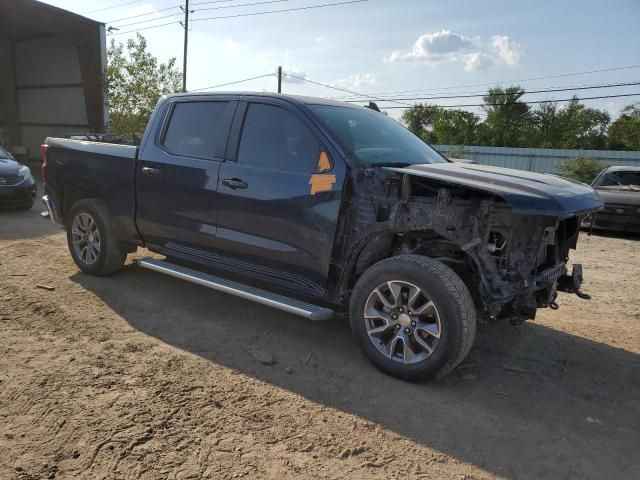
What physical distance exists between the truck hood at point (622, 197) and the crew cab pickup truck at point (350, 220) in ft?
23.2

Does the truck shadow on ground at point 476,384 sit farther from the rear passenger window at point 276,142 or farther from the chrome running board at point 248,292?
the rear passenger window at point 276,142

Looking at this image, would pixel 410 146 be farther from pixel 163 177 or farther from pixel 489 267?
pixel 163 177

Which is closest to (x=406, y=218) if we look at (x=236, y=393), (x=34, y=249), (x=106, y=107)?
(x=236, y=393)

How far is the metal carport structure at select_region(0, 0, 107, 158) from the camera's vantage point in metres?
18.6

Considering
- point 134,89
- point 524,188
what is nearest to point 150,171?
point 524,188

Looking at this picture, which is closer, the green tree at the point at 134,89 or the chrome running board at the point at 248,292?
the chrome running board at the point at 248,292

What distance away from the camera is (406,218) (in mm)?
3484

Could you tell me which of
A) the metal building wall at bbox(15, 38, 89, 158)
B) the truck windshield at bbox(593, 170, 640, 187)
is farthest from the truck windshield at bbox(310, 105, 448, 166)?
the metal building wall at bbox(15, 38, 89, 158)

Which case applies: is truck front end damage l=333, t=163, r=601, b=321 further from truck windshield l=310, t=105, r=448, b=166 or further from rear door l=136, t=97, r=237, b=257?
rear door l=136, t=97, r=237, b=257

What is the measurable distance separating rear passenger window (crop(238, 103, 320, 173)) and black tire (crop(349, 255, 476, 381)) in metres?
0.95

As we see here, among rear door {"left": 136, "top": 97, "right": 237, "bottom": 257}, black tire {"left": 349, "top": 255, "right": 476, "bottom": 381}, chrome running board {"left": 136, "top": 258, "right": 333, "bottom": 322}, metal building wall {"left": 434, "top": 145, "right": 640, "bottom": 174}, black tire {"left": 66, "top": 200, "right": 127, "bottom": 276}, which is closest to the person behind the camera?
black tire {"left": 349, "top": 255, "right": 476, "bottom": 381}

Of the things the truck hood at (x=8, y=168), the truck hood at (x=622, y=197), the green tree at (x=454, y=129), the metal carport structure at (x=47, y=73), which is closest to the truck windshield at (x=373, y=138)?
the truck hood at (x=622, y=197)

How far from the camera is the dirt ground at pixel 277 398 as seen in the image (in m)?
2.58

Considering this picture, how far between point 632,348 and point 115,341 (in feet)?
13.7
